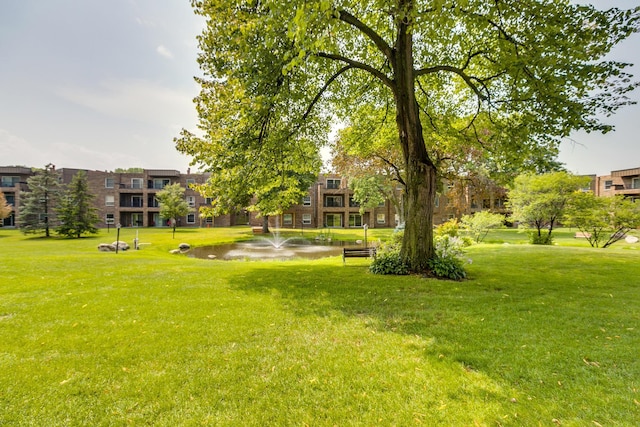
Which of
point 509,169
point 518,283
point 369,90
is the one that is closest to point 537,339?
point 518,283

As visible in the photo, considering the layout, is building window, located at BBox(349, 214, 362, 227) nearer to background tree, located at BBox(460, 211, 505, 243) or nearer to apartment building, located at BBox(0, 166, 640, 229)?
apartment building, located at BBox(0, 166, 640, 229)

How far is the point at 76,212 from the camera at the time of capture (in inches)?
1065

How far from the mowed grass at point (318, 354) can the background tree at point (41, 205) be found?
2784 cm

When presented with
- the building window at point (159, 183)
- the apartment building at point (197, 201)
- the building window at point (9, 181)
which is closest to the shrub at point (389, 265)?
the apartment building at point (197, 201)

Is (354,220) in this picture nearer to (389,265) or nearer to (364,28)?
(389,265)

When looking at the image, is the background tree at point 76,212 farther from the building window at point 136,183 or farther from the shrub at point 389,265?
the shrub at point 389,265

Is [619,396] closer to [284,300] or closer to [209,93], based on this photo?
[284,300]

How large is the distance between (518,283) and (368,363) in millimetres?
6536

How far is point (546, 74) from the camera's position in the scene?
27.5 ft

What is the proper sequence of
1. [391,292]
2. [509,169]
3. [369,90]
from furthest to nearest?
[369,90], [509,169], [391,292]

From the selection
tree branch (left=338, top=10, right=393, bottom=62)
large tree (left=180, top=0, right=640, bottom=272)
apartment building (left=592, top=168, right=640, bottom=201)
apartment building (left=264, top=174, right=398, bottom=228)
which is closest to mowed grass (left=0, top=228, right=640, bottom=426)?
large tree (left=180, top=0, right=640, bottom=272)

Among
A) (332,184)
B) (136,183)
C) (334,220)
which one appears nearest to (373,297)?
(332,184)

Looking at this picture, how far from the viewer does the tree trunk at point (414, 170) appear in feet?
A: 29.7

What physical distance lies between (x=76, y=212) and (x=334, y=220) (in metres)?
31.5
